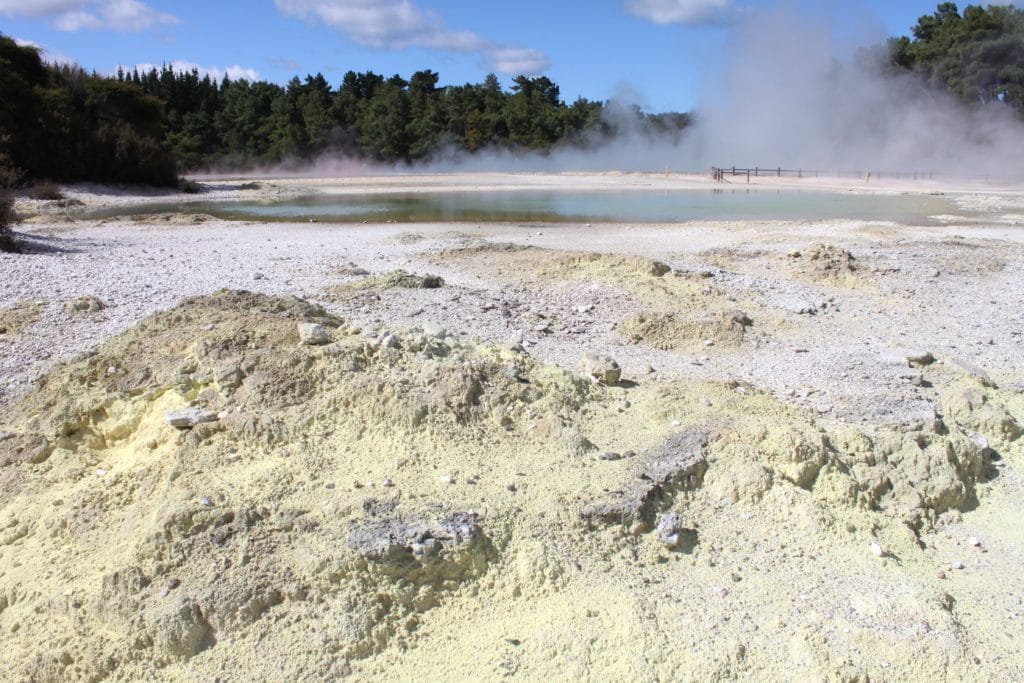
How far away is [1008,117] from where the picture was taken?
44500 millimetres

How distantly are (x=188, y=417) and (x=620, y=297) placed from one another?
14.4ft

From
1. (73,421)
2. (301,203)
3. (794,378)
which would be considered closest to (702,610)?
(794,378)

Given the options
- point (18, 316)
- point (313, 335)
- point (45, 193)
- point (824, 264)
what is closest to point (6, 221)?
point (18, 316)

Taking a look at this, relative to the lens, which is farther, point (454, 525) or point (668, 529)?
point (668, 529)

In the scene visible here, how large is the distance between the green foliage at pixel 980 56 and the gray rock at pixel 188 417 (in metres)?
50.0

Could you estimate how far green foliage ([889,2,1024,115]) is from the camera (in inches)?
1742

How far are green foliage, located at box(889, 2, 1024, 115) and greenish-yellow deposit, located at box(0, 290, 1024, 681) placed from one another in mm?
47466

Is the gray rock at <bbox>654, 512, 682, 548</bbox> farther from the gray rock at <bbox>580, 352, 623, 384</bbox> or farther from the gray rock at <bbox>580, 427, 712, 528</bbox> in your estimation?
the gray rock at <bbox>580, 352, 623, 384</bbox>

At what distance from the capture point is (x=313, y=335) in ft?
16.6

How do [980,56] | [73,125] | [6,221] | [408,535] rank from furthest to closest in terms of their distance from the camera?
[980,56]
[73,125]
[6,221]
[408,535]

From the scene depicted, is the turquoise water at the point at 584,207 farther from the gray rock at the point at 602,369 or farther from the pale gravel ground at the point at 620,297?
the gray rock at the point at 602,369

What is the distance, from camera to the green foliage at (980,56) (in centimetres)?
4425

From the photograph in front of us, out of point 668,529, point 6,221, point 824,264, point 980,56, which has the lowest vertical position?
point 668,529

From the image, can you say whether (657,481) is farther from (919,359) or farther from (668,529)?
(919,359)
